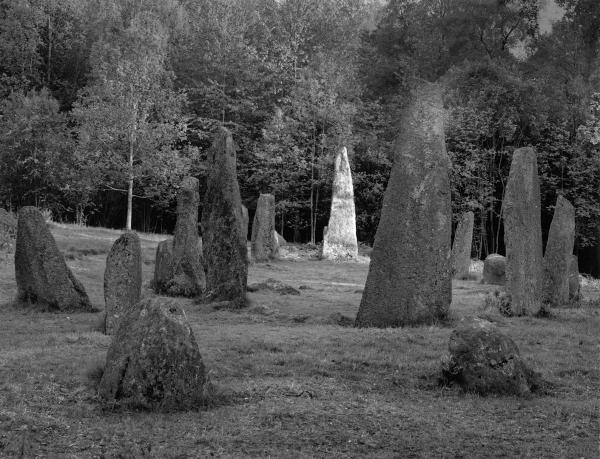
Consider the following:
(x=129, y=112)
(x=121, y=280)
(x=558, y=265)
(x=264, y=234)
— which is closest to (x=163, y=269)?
(x=121, y=280)

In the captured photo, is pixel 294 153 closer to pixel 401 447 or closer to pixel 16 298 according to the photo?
pixel 16 298

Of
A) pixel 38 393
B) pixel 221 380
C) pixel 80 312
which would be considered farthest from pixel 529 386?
pixel 80 312

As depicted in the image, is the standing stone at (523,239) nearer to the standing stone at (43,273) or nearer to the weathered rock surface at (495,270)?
the weathered rock surface at (495,270)

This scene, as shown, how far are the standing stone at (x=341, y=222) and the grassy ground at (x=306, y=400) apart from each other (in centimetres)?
1893

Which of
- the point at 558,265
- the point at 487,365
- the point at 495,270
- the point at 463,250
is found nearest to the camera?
the point at 487,365

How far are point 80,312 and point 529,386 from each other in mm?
9814

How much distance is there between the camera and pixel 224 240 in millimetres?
16781

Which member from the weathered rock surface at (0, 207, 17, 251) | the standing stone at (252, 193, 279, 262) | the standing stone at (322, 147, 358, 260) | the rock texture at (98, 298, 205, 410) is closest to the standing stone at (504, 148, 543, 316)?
the rock texture at (98, 298, 205, 410)

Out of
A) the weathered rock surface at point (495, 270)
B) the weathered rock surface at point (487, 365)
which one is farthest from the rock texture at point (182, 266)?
the weathered rock surface at point (495, 270)

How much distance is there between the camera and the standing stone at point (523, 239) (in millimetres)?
15547

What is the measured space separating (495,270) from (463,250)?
368cm

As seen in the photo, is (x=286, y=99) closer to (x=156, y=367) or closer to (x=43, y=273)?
(x=43, y=273)

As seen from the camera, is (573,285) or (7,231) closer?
(573,285)

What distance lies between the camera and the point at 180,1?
6175 centimetres
